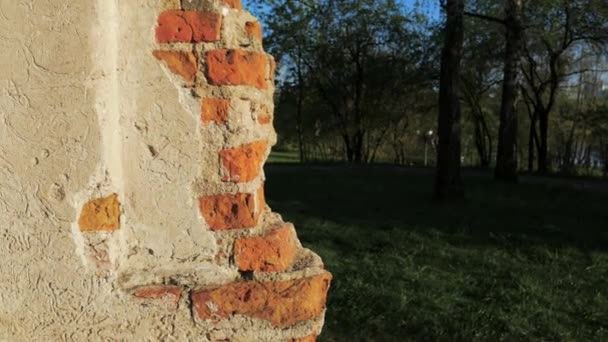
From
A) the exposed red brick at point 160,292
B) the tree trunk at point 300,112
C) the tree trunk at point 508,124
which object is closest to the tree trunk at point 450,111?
the tree trunk at point 508,124

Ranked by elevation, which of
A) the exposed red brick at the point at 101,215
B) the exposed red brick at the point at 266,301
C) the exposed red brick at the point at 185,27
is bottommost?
the exposed red brick at the point at 266,301

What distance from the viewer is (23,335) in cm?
170

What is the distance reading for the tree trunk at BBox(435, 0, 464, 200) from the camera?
9602 mm

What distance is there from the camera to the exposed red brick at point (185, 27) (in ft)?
5.88

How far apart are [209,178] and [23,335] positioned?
681 millimetres

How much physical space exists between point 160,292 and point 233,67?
27.6 inches

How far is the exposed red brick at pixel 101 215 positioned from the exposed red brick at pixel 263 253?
0.37 meters

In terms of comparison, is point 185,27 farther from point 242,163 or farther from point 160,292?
point 160,292

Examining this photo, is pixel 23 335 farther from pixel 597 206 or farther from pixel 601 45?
pixel 601 45

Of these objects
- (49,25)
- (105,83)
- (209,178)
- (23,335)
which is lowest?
(23,335)

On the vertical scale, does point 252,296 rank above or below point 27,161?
below

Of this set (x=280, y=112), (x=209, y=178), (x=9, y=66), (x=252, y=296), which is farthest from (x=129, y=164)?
(x=280, y=112)

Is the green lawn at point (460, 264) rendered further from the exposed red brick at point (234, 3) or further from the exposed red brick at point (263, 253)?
the exposed red brick at point (234, 3)

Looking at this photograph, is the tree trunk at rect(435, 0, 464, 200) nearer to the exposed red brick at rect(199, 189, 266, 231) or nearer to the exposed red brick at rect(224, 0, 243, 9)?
the exposed red brick at rect(224, 0, 243, 9)
